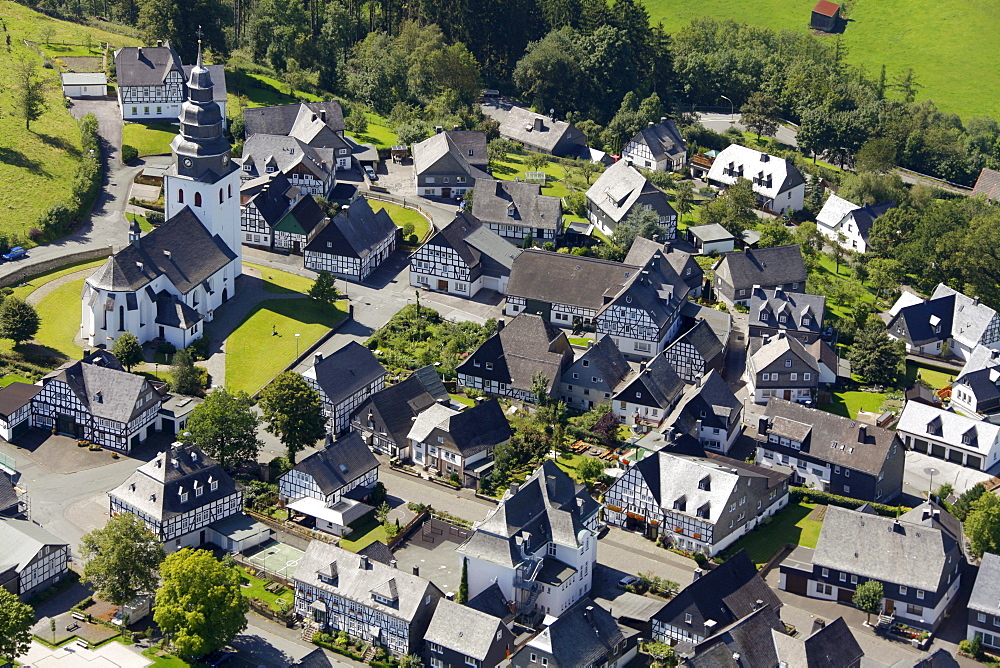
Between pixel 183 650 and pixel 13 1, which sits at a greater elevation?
pixel 13 1

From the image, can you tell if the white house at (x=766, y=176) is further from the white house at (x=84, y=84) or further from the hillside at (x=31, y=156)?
the hillside at (x=31, y=156)

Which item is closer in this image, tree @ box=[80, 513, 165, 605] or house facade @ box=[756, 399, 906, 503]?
tree @ box=[80, 513, 165, 605]

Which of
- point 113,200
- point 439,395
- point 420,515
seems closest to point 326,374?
point 439,395

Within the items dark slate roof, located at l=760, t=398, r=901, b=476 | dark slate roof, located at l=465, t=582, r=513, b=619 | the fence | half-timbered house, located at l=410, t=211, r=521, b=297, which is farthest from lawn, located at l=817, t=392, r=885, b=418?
the fence

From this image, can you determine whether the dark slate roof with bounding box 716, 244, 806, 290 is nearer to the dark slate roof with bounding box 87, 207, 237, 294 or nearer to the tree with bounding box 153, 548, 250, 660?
the dark slate roof with bounding box 87, 207, 237, 294

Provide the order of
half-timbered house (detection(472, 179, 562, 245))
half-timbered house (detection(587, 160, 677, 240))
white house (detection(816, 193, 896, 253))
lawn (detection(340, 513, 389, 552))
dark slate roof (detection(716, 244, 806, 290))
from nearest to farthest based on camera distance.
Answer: lawn (detection(340, 513, 389, 552)) → dark slate roof (detection(716, 244, 806, 290)) → half-timbered house (detection(472, 179, 562, 245)) → half-timbered house (detection(587, 160, 677, 240)) → white house (detection(816, 193, 896, 253))

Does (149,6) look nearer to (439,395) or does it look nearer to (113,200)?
(113,200)
